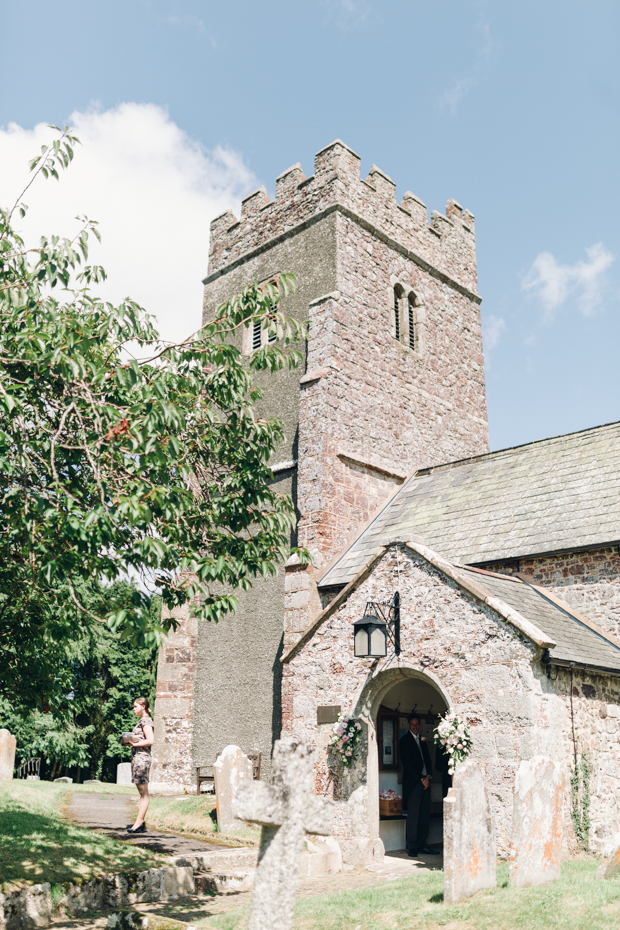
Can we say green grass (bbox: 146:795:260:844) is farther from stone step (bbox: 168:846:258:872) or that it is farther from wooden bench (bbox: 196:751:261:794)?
stone step (bbox: 168:846:258:872)

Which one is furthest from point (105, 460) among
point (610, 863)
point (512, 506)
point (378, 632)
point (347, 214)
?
point (347, 214)

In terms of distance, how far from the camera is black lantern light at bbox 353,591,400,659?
1020 cm

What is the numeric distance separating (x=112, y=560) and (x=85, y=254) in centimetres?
289

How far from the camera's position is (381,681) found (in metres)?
10.5

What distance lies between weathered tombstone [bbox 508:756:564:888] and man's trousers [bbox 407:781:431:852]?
3722 mm

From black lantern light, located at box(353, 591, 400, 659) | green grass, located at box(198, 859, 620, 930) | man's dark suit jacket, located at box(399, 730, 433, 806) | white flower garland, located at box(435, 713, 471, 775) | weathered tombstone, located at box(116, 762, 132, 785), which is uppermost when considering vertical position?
black lantern light, located at box(353, 591, 400, 659)

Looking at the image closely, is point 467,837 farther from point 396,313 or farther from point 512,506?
point 396,313

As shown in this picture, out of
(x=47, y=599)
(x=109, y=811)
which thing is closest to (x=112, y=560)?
(x=47, y=599)

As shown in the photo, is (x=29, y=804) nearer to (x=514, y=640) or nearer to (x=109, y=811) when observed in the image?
(x=109, y=811)

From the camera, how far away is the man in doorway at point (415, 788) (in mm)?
10945

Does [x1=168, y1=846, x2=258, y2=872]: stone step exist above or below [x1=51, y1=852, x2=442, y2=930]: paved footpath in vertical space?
above

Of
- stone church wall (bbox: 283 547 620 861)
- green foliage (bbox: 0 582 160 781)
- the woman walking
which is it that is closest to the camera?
stone church wall (bbox: 283 547 620 861)

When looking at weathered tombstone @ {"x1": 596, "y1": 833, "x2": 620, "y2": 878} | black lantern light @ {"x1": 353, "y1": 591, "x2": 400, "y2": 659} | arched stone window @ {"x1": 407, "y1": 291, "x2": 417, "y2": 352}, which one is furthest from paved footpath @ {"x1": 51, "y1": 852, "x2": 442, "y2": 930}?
arched stone window @ {"x1": 407, "y1": 291, "x2": 417, "y2": 352}

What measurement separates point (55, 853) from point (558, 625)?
676 cm
